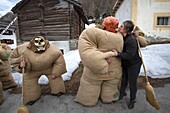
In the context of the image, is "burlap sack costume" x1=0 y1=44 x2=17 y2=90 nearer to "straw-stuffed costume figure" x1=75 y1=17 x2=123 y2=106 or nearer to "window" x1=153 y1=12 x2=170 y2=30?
"straw-stuffed costume figure" x1=75 y1=17 x2=123 y2=106

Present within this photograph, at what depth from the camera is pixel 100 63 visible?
2.43 metres

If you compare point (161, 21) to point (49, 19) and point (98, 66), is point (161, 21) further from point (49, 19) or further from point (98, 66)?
point (98, 66)

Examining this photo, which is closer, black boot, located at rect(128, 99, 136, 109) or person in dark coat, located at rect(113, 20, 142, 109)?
person in dark coat, located at rect(113, 20, 142, 109)

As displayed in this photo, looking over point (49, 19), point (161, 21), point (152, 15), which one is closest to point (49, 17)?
point (49, 19)

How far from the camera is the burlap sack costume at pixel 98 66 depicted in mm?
2471

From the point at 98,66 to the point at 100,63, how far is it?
58 millimetres

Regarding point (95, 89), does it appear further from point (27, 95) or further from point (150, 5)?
point (150, 5)

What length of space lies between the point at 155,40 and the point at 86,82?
9.56m

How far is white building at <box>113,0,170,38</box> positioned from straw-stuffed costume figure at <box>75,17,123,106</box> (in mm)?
8889

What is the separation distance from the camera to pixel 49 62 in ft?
10.1

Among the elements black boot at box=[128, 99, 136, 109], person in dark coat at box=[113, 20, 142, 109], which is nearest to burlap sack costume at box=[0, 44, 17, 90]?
person in dark coat at box=[113, 20, 142, 109]

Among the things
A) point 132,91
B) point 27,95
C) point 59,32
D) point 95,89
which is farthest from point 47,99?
point 59,32

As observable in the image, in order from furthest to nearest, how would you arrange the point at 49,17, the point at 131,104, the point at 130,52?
1. the point at 49,17
2. the point at 131,104
3. the point at 130,52

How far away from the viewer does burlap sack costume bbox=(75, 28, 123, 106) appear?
2.47 meters
